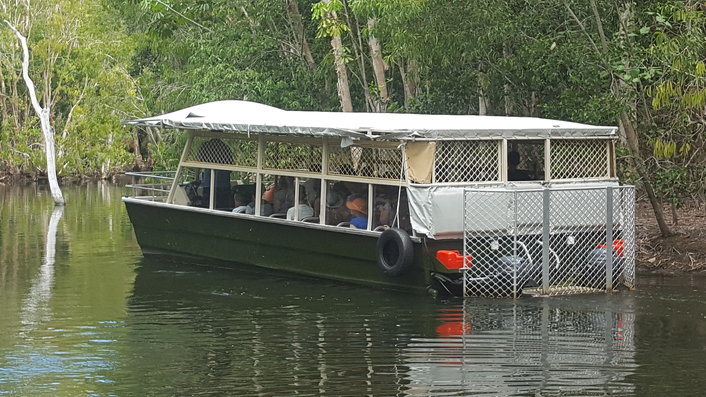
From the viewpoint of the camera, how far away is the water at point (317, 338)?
10.5 meters

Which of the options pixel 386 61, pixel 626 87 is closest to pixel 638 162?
pixel 626 87

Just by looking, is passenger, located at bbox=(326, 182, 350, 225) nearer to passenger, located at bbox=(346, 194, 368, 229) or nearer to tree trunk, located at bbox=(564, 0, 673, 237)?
passenger, located at bbox=(346, 194, 368, 229)

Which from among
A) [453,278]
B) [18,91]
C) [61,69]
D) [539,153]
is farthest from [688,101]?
[18,91]

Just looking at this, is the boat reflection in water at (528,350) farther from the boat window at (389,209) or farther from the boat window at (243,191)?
the boat window at (243,191)

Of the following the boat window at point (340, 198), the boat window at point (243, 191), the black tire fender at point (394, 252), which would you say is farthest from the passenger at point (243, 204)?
the black tire fender at point (394, 252)

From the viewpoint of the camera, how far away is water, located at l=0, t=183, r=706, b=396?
10.5 metres

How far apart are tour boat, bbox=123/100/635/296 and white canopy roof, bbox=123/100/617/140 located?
0.08 feet

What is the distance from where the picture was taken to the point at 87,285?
1708 centimetres

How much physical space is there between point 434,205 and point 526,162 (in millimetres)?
2210

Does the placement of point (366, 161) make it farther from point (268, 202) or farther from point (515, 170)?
point (268, 202)

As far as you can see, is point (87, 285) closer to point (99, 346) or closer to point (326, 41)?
point (99, 346)

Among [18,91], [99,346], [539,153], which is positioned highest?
[18,91]

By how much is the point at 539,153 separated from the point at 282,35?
609 inches

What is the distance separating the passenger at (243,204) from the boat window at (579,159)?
4642mm
